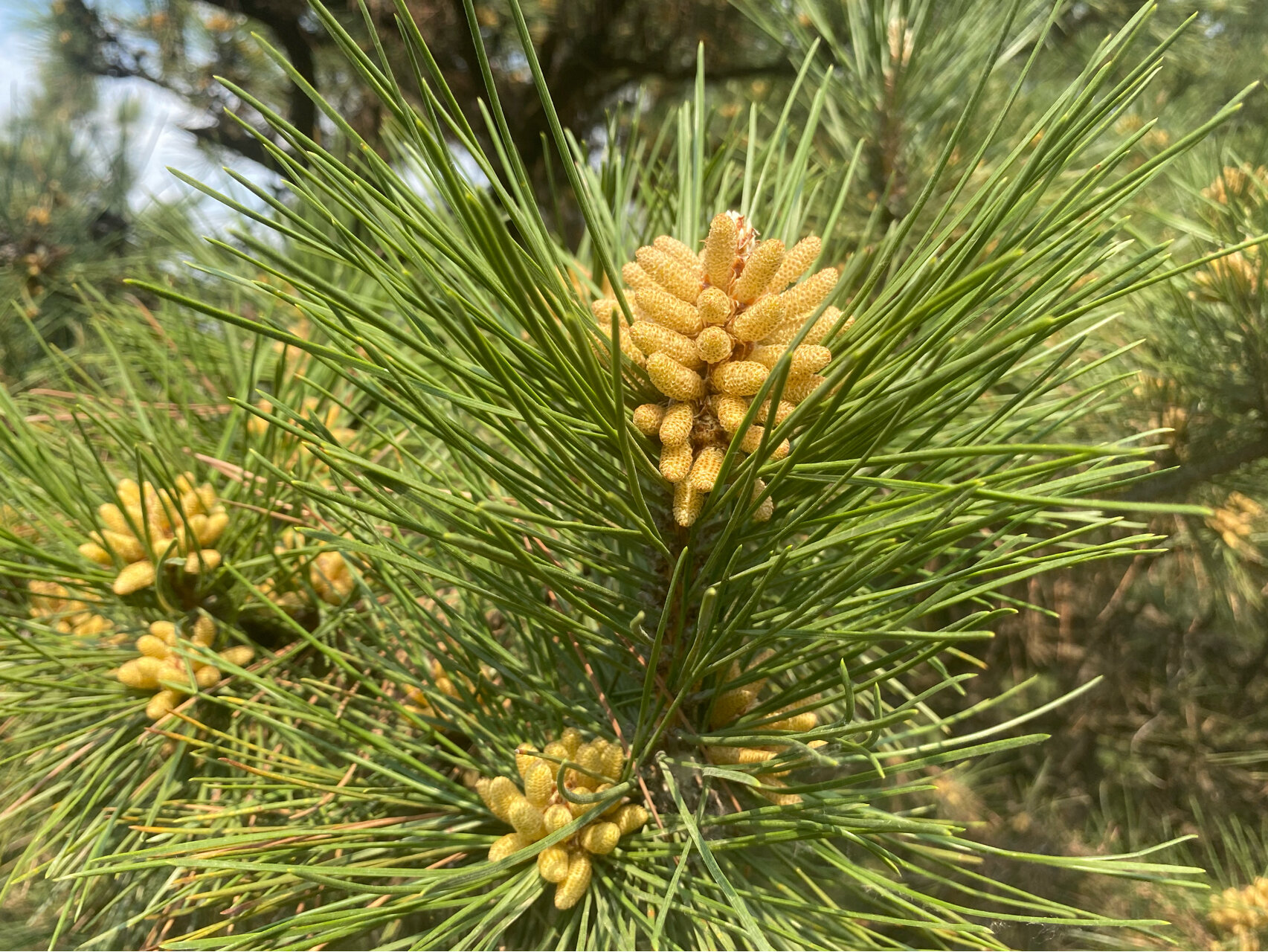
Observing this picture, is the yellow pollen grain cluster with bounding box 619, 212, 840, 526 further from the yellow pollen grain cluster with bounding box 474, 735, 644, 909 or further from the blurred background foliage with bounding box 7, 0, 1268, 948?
the blurred background foliage with bounding box 7, 0, 1268, 948

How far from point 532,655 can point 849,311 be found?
288mm

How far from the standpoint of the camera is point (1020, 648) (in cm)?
161

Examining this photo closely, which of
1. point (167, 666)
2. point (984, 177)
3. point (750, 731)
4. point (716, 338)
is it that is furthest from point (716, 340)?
point (984, 177)

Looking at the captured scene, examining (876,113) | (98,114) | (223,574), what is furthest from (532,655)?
(98,114)

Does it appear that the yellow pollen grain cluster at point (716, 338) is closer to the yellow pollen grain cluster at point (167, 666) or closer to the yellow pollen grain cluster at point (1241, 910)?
the yellow pollen grain cluster at point (167, 666)

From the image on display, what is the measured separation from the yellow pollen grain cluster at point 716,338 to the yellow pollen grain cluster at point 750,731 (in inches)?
5.4

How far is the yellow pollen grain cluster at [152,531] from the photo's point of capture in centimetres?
52

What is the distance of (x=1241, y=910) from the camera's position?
46.7 inches

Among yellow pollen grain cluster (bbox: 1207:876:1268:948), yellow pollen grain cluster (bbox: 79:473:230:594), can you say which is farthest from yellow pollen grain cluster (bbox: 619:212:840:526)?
yellow pollen grain cluster (bbox: 1207:876:1268:948)

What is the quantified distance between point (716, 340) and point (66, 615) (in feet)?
1.73

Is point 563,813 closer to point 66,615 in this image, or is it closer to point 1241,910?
point 66,615

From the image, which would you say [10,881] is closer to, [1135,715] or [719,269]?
[719,269]

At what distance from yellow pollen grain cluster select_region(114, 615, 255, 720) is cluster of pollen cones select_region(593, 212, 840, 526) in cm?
35

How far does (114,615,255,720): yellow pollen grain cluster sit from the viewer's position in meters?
0.50
